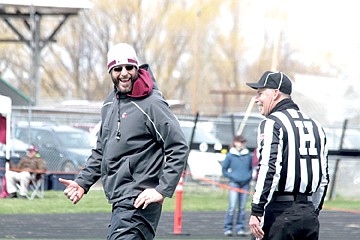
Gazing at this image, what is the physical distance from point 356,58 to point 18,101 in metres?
11.5

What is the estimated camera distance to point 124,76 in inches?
268

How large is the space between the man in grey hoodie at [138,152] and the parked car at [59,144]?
699 inches

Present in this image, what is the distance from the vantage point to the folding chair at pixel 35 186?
70.5ft

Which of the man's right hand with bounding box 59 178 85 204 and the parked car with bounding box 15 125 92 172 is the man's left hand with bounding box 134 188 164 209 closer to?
the man's right hand with bounding box 59 178 85 204

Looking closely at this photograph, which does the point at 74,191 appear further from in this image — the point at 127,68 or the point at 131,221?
the point at 127,68

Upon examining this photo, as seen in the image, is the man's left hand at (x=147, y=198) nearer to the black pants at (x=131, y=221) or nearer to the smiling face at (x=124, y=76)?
the black pants at (x=131, y=221)

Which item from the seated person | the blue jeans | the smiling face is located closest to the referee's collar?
the smiling face

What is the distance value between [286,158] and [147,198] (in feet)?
3.58

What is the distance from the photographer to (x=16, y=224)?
15969mm

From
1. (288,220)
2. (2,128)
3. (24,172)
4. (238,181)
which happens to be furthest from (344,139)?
(288,220)

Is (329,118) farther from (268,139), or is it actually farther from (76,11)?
(268,139)

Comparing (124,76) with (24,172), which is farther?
(24,172)

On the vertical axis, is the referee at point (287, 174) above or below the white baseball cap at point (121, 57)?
below

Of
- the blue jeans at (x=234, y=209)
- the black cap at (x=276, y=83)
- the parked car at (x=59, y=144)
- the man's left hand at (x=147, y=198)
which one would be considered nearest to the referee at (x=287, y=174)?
the black cap at (x=276, y=83)
